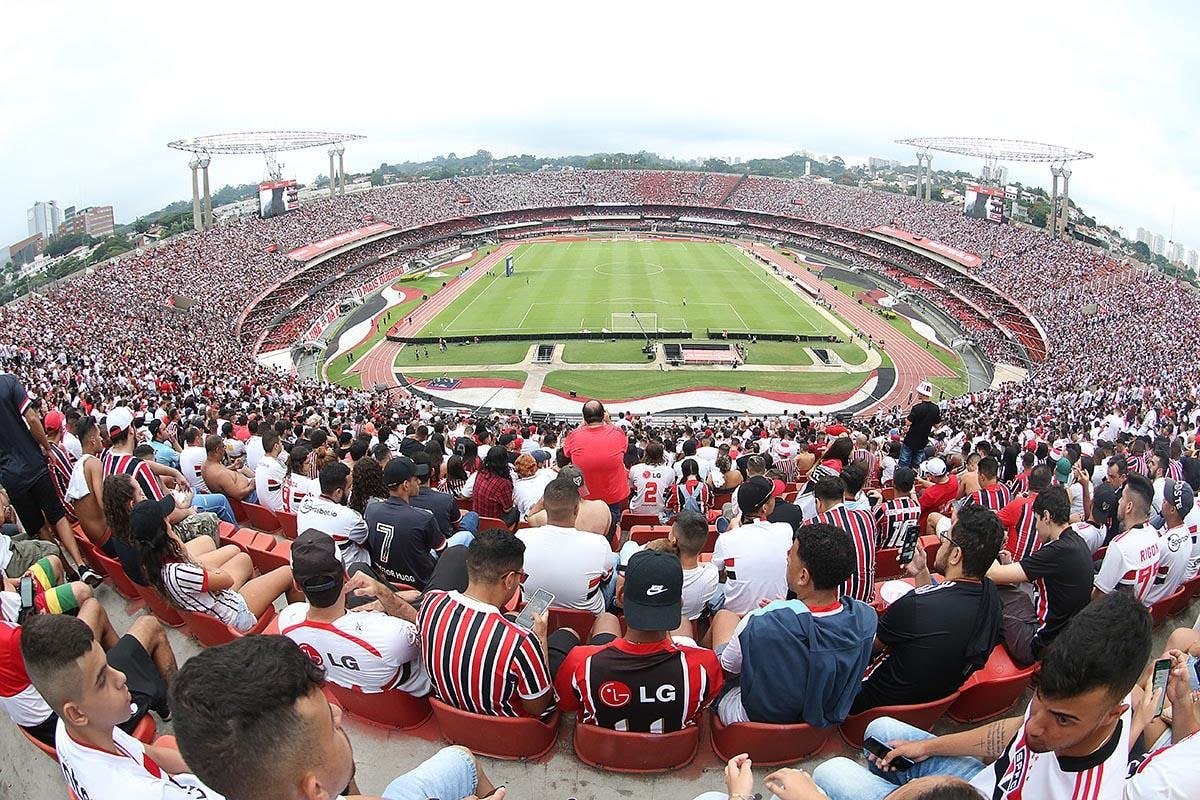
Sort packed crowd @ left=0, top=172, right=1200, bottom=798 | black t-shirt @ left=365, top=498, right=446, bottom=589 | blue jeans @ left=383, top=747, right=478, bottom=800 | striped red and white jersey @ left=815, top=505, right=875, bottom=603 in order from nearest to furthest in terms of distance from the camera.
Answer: packed crowd @ left=0, top=172, right=1200, bottom=798, blue jeans @ left=383, top=747, right=478, bottom=800, striped red and white jersey @ left=815, top=505, right=875, bottom=603, black t-shirt @ left=365, top=498, right=446, bottom=589

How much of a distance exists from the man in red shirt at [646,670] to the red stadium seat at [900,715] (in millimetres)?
1058

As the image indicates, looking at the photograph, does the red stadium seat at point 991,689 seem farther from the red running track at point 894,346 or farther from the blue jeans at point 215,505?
the red running track at point 894,346

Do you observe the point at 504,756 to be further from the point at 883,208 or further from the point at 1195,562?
the point at 883,208

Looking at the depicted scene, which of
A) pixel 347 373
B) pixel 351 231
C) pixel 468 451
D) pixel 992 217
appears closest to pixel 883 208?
pixel 992 217

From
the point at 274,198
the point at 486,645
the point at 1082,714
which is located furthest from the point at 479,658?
the point at 274,198

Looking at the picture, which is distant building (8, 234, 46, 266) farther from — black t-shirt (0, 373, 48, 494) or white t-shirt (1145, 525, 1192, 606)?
white t-shirt (1145, 525, 1192, 606)

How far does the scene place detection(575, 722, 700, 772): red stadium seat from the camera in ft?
14.2

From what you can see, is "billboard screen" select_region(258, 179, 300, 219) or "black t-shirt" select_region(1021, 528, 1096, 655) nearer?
"black t-shirt" select_region(1021, 528, 1096, 655)

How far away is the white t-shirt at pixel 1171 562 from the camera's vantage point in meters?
6.10

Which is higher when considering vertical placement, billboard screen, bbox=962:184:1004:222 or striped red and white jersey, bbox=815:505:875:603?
billboard screen, bbox=962:184:1004:222

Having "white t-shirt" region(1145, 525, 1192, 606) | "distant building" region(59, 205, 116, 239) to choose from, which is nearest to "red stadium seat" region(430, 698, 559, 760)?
"white t-shirt" region(1145, 525, 1192, 606)

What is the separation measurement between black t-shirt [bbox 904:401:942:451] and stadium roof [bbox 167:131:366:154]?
203ft

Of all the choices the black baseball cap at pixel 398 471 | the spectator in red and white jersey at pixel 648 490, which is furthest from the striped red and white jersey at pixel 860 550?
the spectator in red and white jersey at pixel 648 490

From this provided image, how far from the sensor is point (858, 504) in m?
7.04
